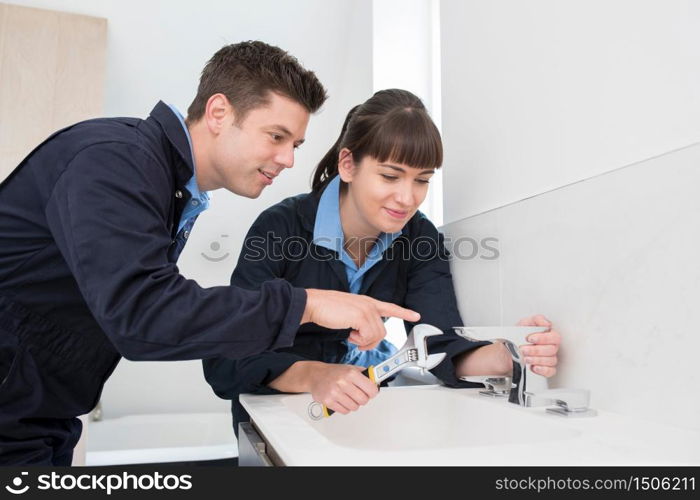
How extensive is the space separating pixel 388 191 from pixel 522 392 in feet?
1.56

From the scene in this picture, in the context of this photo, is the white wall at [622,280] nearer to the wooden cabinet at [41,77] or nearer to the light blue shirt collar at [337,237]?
the light blue shirt collar at [337,237]

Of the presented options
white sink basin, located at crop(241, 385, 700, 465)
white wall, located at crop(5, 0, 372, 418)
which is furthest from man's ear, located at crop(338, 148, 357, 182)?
white wall, located at crop(5, 0, 372, 418)

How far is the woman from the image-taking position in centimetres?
102

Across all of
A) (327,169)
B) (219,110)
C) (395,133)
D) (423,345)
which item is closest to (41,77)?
(327,169)

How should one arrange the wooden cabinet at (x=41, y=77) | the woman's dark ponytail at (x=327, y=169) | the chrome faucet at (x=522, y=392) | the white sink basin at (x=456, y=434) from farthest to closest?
the wooden cabinet at (x=41, y=77) < the woman's dark ponytail at (x=327, y=169) < the chrome faucet at (x=522, y=392) < the white sink basin at (x=456, y=434)

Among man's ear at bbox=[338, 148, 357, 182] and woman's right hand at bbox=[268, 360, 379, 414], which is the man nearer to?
woman's right hand at bbox=[268, 360, 379, 414]

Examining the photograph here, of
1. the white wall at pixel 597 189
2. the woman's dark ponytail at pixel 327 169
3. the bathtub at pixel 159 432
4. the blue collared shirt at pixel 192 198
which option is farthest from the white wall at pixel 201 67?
the blue collared shirt at pixel 192 198

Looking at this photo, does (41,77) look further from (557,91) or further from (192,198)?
(557,91)

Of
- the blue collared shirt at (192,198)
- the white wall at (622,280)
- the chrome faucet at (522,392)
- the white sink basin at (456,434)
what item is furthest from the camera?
the blue collared shirt at (192,198)

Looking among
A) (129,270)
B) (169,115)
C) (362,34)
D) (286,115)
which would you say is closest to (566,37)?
(286,115)

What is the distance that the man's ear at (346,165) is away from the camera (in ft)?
4.02

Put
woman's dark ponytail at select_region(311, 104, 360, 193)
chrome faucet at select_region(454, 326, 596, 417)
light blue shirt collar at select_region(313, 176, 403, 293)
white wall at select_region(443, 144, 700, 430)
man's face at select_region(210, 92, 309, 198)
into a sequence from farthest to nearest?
woman's dark ponytail at select_region(311, 104, 360, 193)
light blue shirt collar at select_region(313, 176, 403, 293)
man's face at select_region(210, 92, 309, 198)
chrome faucet at select_region(454, 326, 596, 417)
white wall at select_region(443, 144, 700, 430)

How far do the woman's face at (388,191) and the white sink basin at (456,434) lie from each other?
346 mm

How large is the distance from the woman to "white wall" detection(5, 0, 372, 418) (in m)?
1.12
